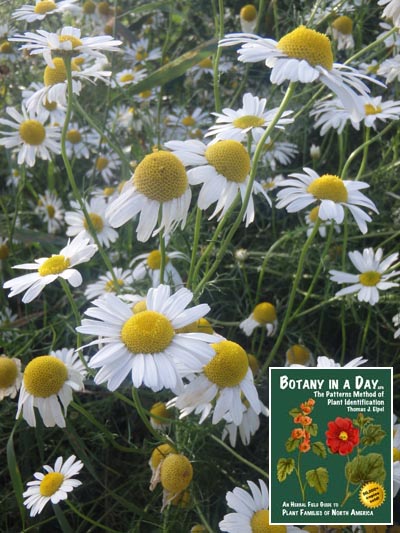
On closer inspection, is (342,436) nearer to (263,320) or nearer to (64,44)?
(263,320)

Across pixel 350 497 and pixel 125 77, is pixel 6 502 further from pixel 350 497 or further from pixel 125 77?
pixel 125 77

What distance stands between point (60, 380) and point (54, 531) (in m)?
0.36

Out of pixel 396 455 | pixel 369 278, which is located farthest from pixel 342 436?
pixel 369 278

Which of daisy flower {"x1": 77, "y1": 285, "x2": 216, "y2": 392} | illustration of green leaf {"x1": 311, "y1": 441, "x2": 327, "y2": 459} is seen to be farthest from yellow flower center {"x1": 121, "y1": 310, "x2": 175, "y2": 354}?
illustration of green leaf {"x1": 311, "y1": 441, "x2": 327, "y2": 459}

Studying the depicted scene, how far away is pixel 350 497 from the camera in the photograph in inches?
34.2

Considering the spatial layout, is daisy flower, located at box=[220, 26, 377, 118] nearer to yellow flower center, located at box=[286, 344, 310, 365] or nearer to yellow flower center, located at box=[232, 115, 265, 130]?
yellow flower center, located at box=[232, 115, 265, 130]

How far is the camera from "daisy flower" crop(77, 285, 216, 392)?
2.60 feet

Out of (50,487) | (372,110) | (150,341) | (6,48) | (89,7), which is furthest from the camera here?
(89,7)

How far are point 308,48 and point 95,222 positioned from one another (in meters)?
0.74

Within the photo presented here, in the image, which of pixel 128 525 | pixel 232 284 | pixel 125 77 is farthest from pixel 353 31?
pixel 128 525

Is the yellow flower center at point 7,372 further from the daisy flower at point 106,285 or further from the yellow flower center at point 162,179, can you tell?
the yellow flower center at point 162,179

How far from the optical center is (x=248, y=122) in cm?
105

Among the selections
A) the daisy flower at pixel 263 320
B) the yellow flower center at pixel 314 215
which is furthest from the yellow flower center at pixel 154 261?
the yellow flower center at pixel 314 215

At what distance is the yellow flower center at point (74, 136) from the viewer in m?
1.80
